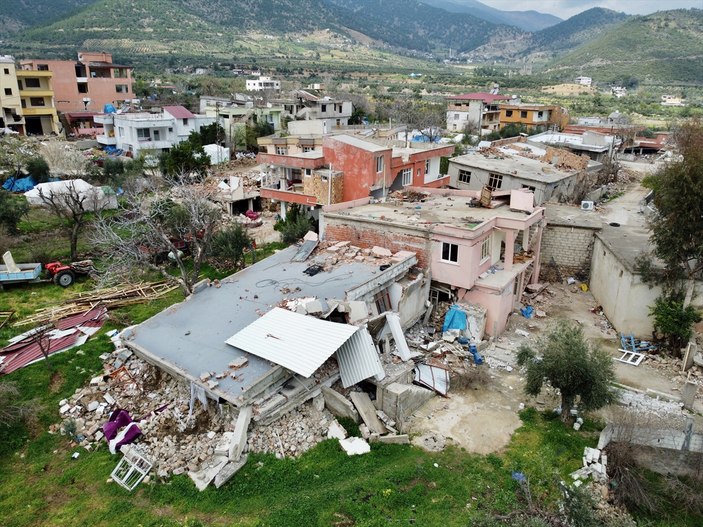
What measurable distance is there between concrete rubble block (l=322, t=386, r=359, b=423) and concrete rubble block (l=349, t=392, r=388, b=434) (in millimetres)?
194

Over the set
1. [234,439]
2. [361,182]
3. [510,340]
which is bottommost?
[510,340]

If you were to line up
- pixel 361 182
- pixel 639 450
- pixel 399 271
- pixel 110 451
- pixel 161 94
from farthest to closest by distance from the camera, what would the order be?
pixel 161 94, pixel 361 182, pixel 399 271, pixel 639 450, pixel 110 451

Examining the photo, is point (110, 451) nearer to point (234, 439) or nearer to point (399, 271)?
point (234, 439)

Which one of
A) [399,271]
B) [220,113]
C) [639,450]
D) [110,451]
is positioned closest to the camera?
[110,451]

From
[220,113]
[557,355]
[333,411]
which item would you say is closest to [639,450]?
[557,355]

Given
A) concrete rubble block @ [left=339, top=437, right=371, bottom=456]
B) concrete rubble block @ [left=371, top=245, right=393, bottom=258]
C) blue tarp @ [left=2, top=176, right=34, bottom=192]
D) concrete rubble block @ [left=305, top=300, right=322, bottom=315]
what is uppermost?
concrete rubble block @ [left=371, top=245, right=393, bottom=258]

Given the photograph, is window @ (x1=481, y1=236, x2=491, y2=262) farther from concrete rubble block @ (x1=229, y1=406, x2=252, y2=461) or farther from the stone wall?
concrete rubble block @ (x1=229, y1=406, x2=252, y2=461)

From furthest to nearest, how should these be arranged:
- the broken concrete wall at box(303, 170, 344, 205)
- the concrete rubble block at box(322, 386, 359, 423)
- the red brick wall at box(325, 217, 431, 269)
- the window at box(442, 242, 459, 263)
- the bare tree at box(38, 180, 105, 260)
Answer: the broken concrete wall at box(303, 170, 344, 205), the bare tree at box(38, 180, 105, 260), the red brick wall at box(325, 217, 431, 269), the window at box(442, 242, 459, 263), the concrete rubble block at box(322, 386, 359, 423)

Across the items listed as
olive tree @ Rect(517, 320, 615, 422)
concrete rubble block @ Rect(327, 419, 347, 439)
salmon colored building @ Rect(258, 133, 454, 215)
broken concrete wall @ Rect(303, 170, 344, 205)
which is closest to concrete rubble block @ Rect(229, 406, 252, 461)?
concrete rubble block @ Rect(327, 419, 347, 439)

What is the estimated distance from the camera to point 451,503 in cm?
1121

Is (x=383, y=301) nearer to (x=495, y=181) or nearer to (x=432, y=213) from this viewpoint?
(x=432, y=213)

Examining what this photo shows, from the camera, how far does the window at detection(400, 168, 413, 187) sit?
1171 inches

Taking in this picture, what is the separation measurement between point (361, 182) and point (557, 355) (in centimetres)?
1602

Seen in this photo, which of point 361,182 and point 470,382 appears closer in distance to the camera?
point 470,382
